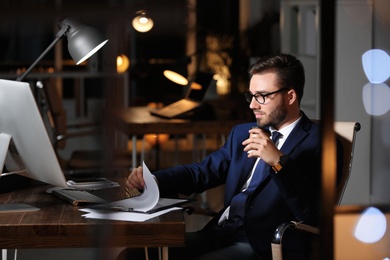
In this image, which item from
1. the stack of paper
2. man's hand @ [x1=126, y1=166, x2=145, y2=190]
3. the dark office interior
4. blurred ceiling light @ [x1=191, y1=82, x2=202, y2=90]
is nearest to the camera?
the dark office interior

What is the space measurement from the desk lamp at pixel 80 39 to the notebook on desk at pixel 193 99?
2.68 m

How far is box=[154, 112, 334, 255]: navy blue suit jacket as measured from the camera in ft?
8.36

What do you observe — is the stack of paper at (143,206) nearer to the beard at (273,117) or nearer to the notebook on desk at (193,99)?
the beard at (273,117)

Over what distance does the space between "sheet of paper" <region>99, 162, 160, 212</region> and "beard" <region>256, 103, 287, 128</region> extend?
544mm

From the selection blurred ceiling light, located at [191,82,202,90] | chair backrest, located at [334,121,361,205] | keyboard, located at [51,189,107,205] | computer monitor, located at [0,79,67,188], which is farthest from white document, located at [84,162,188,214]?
blurred ceiling light, located at [191,82,202,90]

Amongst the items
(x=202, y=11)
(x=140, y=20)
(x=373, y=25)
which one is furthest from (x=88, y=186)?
(x=202, y=11)

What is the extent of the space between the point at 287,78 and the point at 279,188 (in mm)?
461

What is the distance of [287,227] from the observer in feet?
8.21

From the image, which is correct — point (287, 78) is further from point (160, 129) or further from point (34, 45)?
point (34, 45)

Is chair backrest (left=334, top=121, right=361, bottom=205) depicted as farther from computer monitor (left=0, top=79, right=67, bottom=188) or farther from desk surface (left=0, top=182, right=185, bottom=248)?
computer monitor (left=0, top=79, right=67, bottom=188)

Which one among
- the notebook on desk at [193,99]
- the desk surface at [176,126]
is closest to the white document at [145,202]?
the desk surface at [176,126]

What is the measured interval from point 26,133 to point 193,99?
3287 mm

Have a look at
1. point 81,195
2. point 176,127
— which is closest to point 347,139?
point 81,195

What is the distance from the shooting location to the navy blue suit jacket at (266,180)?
8.36 ft
